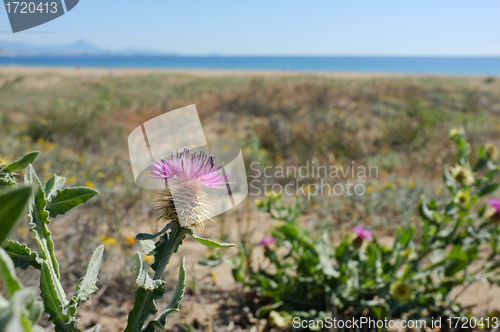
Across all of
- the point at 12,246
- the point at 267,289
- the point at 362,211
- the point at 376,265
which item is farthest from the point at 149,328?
the point at 362,211

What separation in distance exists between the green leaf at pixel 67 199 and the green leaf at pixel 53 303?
235mm

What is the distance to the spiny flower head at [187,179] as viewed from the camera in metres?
1.13

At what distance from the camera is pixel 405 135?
27.1 ft

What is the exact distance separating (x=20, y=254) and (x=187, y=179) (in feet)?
1.88

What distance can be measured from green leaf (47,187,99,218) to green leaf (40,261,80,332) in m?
0.24

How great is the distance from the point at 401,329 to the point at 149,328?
2195 mm

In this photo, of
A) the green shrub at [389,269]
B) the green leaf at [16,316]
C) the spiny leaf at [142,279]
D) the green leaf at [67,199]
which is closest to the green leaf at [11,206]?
the green leaf at [16,316]

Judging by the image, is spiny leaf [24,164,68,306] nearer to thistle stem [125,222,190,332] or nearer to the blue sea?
thistle stem [125,222,190,332]

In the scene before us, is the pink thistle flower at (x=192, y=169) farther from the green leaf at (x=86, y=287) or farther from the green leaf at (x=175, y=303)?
the green leaf at (x=86, y=287)

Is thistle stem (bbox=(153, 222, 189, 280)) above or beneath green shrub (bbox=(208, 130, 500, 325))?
above

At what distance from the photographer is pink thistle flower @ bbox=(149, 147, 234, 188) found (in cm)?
114

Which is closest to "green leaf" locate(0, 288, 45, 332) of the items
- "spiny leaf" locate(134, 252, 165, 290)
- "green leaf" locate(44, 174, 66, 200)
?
"spiny leaf" locate(134, 252, 165, 290)

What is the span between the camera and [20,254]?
1.13 metres

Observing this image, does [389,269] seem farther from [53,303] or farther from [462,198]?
[53,303]
